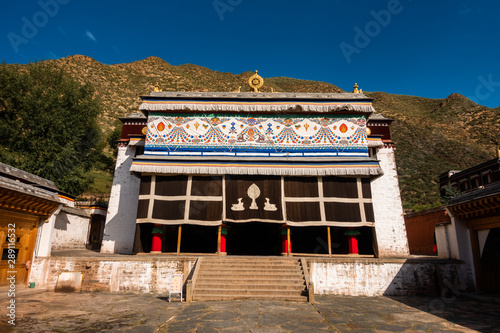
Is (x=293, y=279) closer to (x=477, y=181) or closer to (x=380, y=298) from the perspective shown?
(x=380, y=298)

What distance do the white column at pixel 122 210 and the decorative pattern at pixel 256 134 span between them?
2.66 m

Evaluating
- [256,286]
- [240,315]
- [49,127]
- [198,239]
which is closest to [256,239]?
[198,239]

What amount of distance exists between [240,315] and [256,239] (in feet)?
26.2

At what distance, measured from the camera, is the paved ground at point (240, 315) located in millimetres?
5664

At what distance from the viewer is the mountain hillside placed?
41.2 metres

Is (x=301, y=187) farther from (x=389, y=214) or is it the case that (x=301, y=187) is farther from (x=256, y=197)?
(x=389, y=214)

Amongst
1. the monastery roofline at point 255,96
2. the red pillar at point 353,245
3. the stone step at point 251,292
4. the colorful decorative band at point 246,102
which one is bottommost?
the stone step at point 251,292

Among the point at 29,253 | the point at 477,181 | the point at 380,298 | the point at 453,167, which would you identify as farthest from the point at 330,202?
the point at 453,167

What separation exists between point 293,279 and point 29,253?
27.4 feet

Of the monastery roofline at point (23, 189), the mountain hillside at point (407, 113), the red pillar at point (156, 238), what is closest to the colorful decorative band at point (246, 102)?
the red pillar at point (156, 238)

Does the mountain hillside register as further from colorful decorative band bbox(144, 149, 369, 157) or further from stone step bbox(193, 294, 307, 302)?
stone step bbox(193, 294, 307, 302)

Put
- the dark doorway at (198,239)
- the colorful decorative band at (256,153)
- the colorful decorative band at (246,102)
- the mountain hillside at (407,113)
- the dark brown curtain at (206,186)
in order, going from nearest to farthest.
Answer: the dark brown curtain at (206,186) → the colorful decorative band at (256,153) → the colorful decorative band at (246,102) → the dark doorway at (198,239) → the mountain hillside at (407,113)

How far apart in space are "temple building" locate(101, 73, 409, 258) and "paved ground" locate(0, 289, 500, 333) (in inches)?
135

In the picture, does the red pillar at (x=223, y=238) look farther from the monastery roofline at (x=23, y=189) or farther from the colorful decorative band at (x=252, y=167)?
the monastery roofline at (x=23, y=189)
